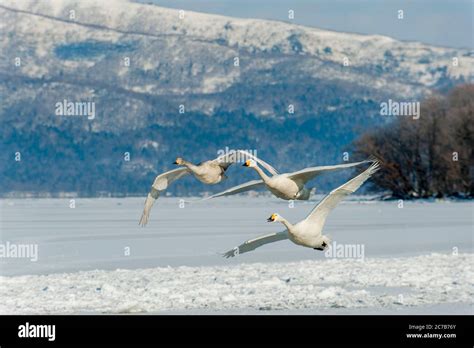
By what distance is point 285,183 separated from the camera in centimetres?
1091

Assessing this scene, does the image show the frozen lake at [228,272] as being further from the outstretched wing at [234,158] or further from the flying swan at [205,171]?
the outstretched wing at [234,158]

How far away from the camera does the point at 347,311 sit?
17.7m

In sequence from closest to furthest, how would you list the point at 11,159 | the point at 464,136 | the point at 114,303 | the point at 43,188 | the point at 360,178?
the point at 360,178, the point at 114,303, the point at 464,136, the point at 43,188, the point at 11,159

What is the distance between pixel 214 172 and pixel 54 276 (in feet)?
36.8

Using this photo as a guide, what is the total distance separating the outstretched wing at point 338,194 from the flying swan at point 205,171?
552mm

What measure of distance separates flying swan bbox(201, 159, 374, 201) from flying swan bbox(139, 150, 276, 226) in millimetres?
93

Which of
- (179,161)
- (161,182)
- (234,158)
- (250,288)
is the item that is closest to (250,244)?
(234,158)

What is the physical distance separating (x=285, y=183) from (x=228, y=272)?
11.3m

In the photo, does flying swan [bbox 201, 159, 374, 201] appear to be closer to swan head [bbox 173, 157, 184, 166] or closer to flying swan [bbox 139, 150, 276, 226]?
flying swan [bbox 139, 150, 276, 226]

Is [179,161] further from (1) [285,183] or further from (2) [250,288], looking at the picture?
(2) [250,288]

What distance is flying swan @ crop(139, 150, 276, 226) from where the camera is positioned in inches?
425

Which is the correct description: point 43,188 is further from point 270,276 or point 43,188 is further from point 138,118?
point 270,276

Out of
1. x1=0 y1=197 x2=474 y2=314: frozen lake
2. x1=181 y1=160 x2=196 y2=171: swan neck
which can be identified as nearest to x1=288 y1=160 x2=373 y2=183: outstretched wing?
x1=181 y1=160 x2=196 y2=171: swan neck
